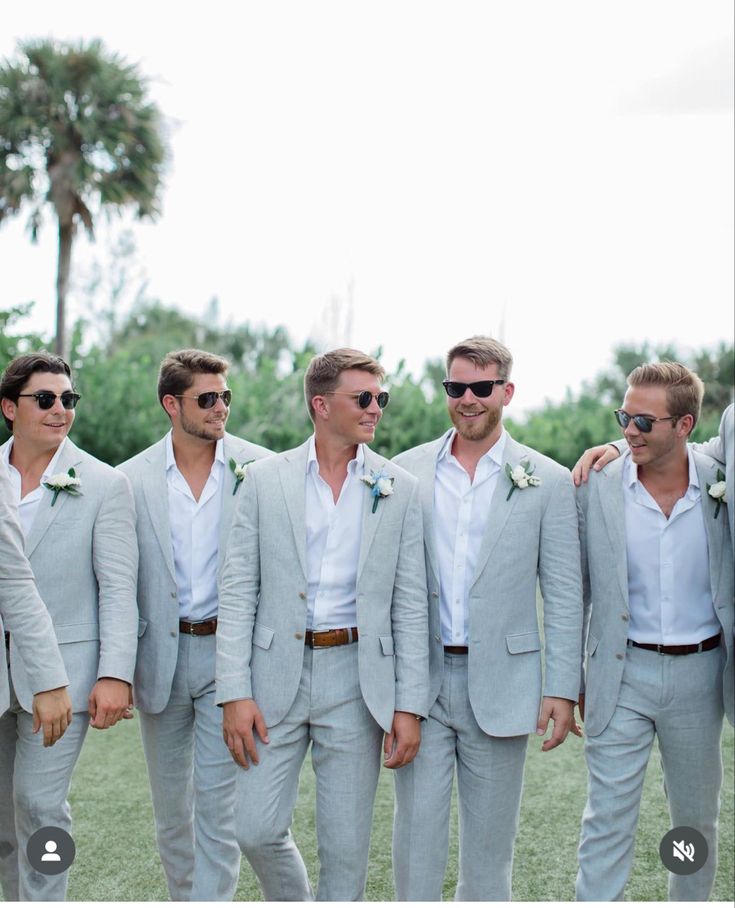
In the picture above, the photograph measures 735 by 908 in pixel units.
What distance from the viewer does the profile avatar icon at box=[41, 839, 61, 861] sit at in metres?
4.13

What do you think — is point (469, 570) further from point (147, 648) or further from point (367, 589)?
point (147, 648)

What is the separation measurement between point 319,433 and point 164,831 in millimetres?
1896

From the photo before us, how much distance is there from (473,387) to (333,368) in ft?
1.86

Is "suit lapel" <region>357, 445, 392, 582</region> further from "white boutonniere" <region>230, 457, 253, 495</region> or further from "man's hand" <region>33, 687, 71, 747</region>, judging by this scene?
"man's hand" <region>33, 687, 71, 747</region>

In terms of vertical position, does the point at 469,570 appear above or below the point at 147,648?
above

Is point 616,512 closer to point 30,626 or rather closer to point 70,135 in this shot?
point 30,626

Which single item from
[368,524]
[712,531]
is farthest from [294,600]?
[712,531]

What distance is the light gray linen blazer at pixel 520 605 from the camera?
4203 mm

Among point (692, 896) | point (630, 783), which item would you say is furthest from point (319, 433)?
point (692, 896)

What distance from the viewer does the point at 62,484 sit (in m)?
4.38

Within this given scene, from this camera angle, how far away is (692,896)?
4.43 m

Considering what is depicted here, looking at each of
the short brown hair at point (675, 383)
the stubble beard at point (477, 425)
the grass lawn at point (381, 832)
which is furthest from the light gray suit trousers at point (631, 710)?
the grass lawn at point (381, 832)

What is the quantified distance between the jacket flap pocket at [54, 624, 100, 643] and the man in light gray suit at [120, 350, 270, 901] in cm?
29

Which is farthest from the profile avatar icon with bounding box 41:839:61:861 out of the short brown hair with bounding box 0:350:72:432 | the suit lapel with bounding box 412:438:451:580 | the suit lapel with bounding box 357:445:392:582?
the suit lapel with bounding box 412:438:451:580
